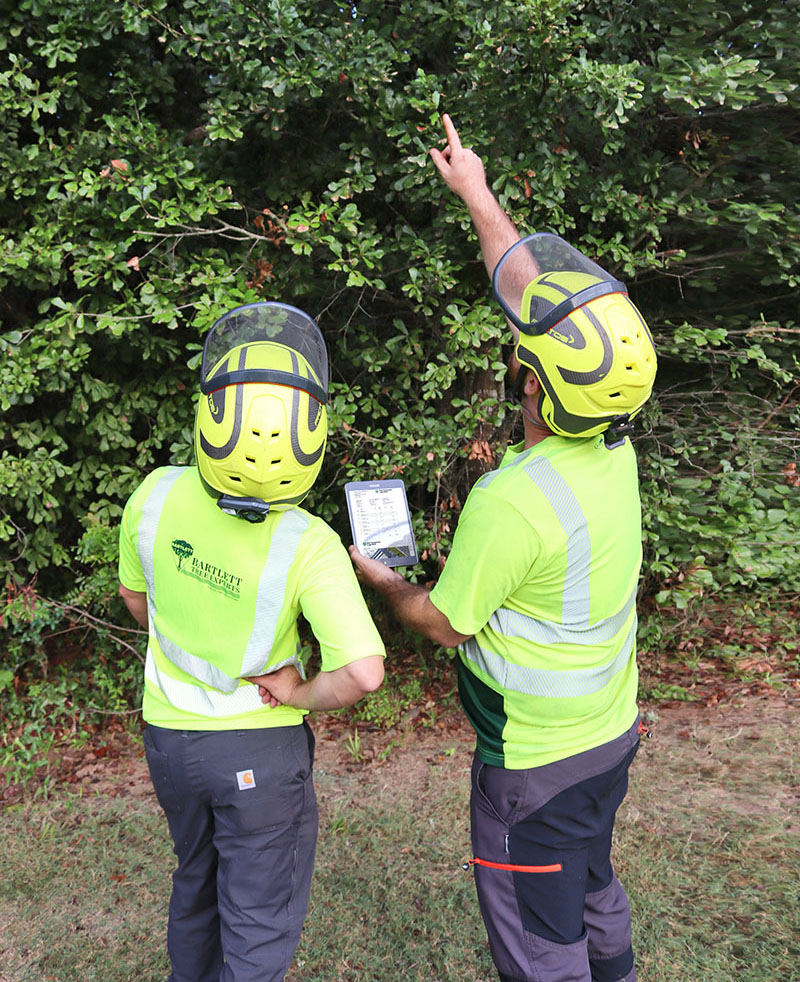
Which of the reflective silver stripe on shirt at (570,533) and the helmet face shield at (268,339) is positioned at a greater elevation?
the helmet face shield at (268,339)

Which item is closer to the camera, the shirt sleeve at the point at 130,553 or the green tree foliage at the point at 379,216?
the shirt sleeve at the point at 130,553

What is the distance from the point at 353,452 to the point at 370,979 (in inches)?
90.5

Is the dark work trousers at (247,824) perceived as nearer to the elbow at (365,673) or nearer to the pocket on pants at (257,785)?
the pocket on pants at (257,785)

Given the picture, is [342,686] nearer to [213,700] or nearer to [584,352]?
[213,700]

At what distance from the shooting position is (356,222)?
11.9 ft

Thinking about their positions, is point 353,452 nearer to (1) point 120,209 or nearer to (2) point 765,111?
(1) point 120,209

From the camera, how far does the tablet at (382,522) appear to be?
2361mm

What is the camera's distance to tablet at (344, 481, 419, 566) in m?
2.36

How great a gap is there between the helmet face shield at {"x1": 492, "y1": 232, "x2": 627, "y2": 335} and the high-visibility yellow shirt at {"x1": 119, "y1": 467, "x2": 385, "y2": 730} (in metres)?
0.77

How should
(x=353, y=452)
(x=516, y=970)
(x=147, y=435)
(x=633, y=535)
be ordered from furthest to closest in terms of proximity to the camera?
(x=147, y=435), (x=353, y=452), (x=633, y=535), (x=516, y=970)

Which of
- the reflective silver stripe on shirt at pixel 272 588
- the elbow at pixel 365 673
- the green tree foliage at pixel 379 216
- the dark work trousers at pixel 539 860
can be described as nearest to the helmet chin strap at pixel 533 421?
the reflective silver stripe on shirt at pixel 272 588

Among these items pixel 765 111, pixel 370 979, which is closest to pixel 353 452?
pixel 370 979

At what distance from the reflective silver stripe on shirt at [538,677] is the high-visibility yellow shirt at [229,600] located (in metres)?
0.33

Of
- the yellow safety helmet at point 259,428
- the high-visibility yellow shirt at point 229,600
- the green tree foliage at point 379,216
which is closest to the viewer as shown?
the yellow safety helmet at point 259,428
